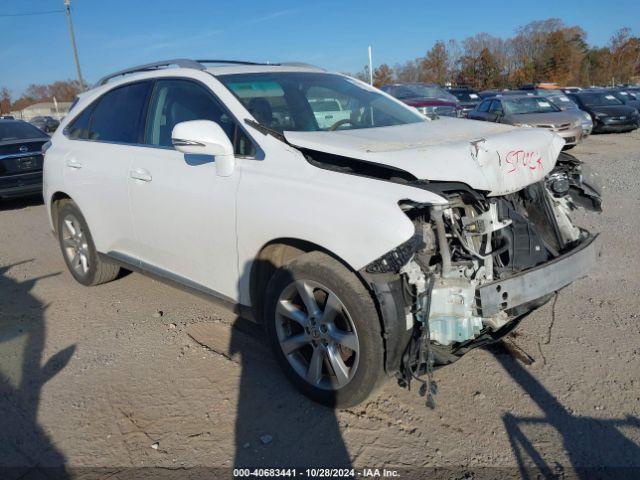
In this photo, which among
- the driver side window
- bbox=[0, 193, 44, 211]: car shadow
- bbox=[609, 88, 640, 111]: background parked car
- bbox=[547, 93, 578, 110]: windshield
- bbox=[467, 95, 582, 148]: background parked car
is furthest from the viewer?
bbox=[609, 88, 640, 111]: background parked car

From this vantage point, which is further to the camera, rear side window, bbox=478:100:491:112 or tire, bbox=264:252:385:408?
rear side window, bbox=478:100:491:112

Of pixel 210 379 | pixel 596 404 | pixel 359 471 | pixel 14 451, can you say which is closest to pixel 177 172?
pixel 210 379

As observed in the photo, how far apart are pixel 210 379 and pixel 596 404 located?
7.52 feet

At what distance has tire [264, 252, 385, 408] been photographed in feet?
9.02

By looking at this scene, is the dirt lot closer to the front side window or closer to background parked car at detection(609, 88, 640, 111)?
the front side window

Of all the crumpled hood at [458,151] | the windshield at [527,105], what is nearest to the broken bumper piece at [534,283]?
the crumpled hood at [458,151]

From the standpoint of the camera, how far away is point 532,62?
54.9 m

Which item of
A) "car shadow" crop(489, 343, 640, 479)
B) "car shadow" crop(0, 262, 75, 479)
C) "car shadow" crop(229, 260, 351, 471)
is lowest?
"car shadow" crop(489, 343, 640, 479)

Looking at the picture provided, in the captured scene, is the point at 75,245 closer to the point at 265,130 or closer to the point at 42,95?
the point at 265,130

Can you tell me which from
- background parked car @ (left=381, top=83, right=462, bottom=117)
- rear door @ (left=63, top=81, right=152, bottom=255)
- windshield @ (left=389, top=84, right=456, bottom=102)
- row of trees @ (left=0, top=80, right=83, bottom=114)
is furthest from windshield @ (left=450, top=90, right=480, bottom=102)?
row of trees @ (left=0, top=80, right=83, bottom=114)

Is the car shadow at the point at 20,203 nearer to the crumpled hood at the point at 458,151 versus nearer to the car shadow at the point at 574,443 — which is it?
the crumpled hood at the point at 458,151

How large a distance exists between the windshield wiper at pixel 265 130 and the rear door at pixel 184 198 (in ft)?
0.29

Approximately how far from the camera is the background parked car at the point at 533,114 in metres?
14.1

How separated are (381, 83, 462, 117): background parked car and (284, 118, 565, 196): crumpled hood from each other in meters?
12.2
